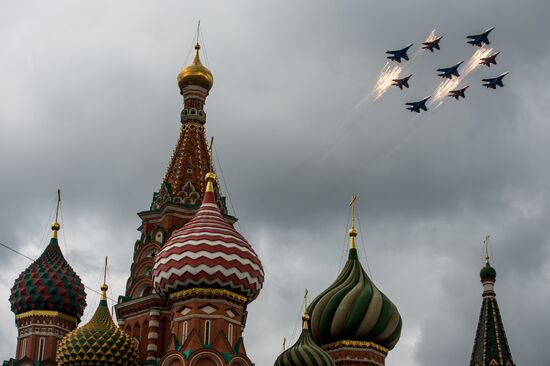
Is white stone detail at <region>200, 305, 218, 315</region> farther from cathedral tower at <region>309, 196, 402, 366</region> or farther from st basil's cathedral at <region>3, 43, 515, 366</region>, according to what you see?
cathedral tower at <region>309, 196, 402, 366</region>

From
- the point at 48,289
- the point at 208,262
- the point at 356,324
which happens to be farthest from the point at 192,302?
the point at 48,289

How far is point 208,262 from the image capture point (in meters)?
41.5

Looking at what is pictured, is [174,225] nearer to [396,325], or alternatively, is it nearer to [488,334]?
[396,325]

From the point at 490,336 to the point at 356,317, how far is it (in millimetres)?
6298

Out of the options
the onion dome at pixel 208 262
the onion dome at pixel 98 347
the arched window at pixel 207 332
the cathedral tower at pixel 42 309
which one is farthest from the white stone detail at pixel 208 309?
the cathedral tower at pixel 42 309

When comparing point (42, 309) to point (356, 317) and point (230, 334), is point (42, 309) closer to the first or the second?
point (230, 334)

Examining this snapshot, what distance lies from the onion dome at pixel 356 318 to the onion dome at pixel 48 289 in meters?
8.67

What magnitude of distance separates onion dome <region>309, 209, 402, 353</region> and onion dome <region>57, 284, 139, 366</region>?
680 centimetres

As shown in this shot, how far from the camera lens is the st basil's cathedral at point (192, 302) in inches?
1634

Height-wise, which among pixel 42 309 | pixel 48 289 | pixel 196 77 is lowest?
pixel 42 309

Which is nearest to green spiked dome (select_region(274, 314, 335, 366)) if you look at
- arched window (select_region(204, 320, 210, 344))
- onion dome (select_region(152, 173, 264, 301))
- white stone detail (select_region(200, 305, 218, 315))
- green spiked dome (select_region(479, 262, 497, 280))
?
onion dome (select_region(152, 173, 264, 301))

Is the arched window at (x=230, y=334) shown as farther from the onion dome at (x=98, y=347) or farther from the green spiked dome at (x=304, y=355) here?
the onion dome at (x=98, y=347)

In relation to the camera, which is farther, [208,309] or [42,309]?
[42,309]

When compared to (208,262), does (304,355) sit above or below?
below
